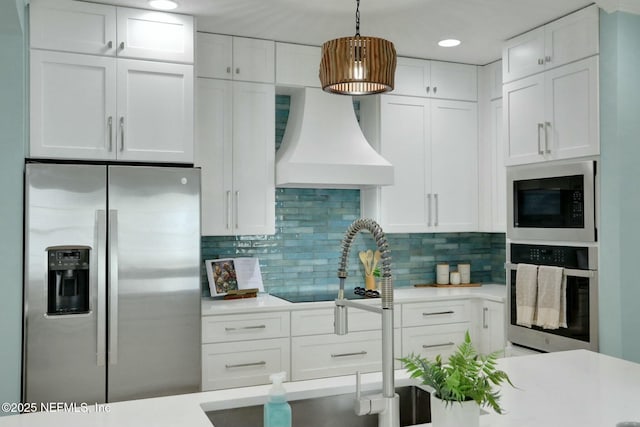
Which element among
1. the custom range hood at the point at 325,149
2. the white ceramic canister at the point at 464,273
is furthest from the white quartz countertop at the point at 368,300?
the custom range hood at the point at 325,149

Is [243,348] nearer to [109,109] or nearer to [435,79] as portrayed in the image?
[109,109]

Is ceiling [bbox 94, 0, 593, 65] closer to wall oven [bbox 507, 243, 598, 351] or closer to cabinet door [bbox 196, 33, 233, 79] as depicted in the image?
cabinet door [bbox 196, 33, 233, 79]

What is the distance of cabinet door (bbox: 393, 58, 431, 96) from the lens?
4083 millimetres

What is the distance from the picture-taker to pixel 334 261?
4215 mm

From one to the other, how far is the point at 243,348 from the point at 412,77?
2.30 metres

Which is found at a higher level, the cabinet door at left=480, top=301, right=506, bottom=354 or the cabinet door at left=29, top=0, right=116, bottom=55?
the cabinet door at left=29, top=0, right=116, bottom=55

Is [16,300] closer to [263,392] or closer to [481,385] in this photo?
[263,392]

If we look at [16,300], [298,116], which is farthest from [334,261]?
[16,300]

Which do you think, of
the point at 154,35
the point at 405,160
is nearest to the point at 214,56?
the point at 154,35

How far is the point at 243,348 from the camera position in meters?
3.32

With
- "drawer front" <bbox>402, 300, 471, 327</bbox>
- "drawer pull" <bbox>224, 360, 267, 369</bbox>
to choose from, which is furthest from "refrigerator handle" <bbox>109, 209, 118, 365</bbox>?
"drawer front" <bbox>402, 300, 471, 327</bbox>

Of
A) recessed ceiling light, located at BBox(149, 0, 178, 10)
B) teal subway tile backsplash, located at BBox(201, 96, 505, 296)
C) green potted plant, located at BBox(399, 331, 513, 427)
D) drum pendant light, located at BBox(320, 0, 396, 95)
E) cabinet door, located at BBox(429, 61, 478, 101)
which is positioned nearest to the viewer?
green potted plant, located at BBox(399, 331, 513, 427)

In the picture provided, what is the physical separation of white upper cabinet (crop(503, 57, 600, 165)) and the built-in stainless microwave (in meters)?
0.09

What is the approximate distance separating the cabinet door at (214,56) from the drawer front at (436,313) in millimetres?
1970
